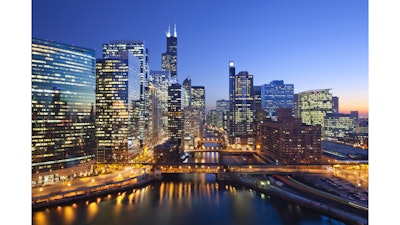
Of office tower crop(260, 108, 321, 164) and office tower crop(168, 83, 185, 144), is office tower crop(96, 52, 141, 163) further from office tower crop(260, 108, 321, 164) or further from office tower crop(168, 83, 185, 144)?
office tower crop(260, 108, 321, 164)

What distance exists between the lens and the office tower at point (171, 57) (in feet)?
147

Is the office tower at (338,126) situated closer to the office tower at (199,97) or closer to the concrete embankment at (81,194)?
the concrete embankment at (81,194)

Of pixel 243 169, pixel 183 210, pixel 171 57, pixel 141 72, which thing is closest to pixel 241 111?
pixel 141 72

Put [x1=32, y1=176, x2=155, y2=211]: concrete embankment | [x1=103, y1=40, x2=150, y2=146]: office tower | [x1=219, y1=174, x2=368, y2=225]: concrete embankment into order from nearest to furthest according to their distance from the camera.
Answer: [x1=219, y1=174, x2=368, y2=225]: concrete embankment < [x1=32, y1=176, x2=155, y2=211]: concrete embankment < [x1=103, y1=40, x2=150, y2=146]: office tower

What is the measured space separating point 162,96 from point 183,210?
24.6 m

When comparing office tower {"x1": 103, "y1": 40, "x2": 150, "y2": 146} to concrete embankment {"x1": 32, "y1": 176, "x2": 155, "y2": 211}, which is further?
office tower {"x1": 103, "y1": 40, "x2": 150, "y2": 146}

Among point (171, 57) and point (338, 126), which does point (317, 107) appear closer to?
point (338, 126)

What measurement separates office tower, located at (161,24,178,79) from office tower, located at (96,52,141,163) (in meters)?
27.1

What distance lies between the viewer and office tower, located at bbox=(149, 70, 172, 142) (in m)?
28.3

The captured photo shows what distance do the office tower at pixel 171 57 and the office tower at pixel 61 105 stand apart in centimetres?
3125

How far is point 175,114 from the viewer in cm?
2473

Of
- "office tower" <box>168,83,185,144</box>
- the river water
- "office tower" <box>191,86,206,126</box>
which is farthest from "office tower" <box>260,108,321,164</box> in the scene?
"office tower" <box>191,86,206,126</box>
